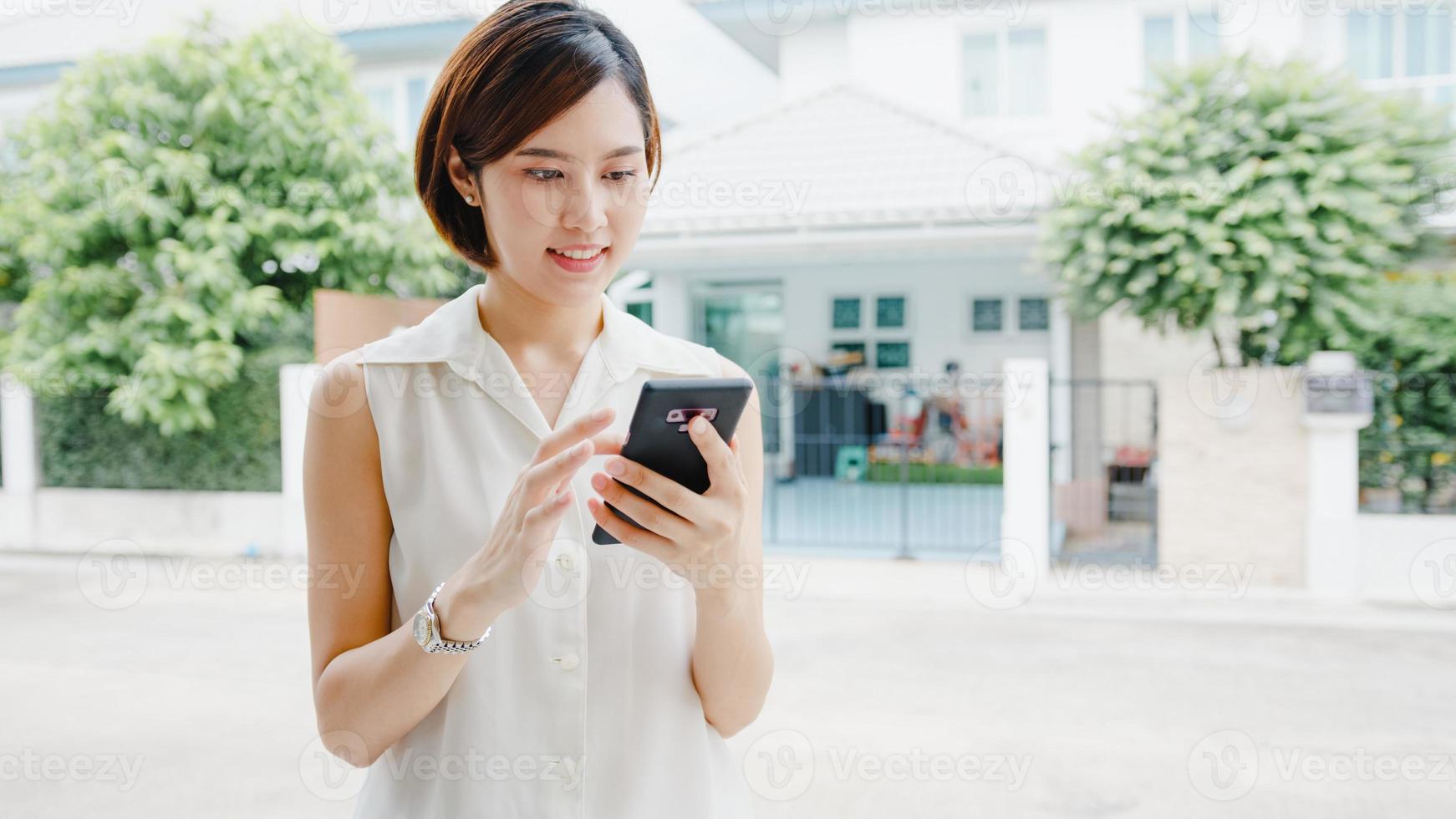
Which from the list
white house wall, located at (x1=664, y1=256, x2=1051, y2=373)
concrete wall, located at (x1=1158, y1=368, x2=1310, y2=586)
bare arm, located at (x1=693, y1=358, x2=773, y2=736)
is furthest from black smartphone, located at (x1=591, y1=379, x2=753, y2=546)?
white house wall, located at (x1=664, y1=256, x2=1051, y2=373)

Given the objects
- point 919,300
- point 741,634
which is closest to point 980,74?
point 919,300

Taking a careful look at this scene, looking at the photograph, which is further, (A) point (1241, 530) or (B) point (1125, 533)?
(B) point (1125, 533)

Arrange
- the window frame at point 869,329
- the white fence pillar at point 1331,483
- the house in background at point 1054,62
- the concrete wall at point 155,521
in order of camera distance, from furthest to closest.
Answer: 1. the window frame at point 869,329
2. the house in background at point 1054,62
3. the concrete wall at point 155,521
4. the white fence pillar at point 1331,483

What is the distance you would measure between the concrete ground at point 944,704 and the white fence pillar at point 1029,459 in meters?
0.37

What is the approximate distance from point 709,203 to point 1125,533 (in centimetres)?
455

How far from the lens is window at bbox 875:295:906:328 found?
12.3 metres

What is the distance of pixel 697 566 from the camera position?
3.53 feet

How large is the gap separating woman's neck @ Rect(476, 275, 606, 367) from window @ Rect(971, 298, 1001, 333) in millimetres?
11049

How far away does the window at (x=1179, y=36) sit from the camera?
11.4m

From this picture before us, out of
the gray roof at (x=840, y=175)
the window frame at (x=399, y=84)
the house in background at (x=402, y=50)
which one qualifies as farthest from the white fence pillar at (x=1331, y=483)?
the window frame at (x=399, y=84)

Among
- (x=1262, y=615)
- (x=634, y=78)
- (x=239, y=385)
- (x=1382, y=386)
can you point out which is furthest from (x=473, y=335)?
(x=239, y=385)

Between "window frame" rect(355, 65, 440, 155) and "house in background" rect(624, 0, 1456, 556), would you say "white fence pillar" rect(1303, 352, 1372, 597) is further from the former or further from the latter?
"window frame" rect(355, 65, 440, 155)

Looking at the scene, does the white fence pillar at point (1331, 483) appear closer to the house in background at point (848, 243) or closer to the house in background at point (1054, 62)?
the house in background at point (848, 243)

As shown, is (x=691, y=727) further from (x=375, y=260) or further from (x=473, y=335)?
(x=375, y=260)
